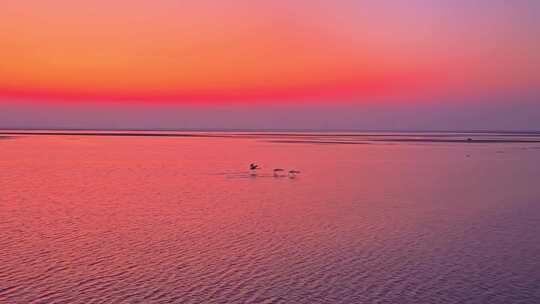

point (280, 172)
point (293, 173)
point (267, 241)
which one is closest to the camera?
point (267, 241)

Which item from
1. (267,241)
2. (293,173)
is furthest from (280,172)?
(267,241)

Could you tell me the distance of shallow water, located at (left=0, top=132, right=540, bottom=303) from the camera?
13.8 meters

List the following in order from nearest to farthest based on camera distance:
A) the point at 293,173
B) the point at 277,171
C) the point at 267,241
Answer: the point at 267,241
the point at 293,173
the point at 277,171

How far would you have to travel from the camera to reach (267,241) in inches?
770

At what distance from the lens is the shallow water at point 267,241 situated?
13.8 metres

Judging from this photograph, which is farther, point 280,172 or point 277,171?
point 280,172

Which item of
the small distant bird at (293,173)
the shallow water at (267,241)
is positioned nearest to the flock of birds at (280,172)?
the small distant bird at (293,173)

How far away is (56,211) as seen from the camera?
25.2 metres

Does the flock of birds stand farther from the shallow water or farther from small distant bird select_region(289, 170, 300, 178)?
the shallow water

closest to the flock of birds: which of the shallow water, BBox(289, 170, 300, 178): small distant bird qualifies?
BBox(289, 170, 300, 178): small distant bird

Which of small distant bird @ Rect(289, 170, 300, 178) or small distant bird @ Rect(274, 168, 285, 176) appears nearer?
small distant bird @ Rect(289, 170, 300, 178)

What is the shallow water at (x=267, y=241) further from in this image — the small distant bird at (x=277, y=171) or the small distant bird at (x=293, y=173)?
the small distant bird at (x=277, y=171)

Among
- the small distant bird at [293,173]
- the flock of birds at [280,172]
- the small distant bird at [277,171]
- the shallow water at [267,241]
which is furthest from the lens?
the small distant bird at [277,171]

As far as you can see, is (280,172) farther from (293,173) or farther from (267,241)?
(267,241)
